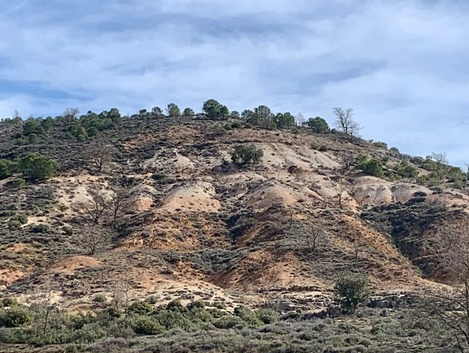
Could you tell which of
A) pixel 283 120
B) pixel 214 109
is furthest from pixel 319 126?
pixel 214 109

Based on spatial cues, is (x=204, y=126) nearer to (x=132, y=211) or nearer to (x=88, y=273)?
(x=132, y=211)

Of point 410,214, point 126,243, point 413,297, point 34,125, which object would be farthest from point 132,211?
point 34,125

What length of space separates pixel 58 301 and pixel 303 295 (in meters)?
17.0

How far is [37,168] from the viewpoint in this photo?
7219cm

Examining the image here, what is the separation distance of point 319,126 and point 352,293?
63.2 m

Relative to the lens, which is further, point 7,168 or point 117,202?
point 7,168

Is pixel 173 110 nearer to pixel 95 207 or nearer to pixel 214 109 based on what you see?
pixel 214 109

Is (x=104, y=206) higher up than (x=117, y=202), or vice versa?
(x=117, y=202)

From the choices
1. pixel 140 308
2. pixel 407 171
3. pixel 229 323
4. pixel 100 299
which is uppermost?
pixel 407 171

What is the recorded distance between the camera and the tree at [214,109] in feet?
335

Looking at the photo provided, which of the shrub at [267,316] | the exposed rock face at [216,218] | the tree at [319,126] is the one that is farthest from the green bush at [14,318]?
the tree at [319,126]

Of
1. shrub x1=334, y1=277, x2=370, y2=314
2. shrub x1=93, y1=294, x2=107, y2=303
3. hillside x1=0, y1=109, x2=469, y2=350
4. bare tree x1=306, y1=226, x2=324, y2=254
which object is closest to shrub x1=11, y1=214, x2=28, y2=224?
hillside x1=0, y1=109, x2=469, y2=350

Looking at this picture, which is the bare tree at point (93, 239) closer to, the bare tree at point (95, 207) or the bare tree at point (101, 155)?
the bare tree at point (95, 207)

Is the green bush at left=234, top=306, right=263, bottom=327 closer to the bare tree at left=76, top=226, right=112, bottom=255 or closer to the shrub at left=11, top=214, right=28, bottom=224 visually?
the bare tree at left=76, top=226, right=112, bottom=255
